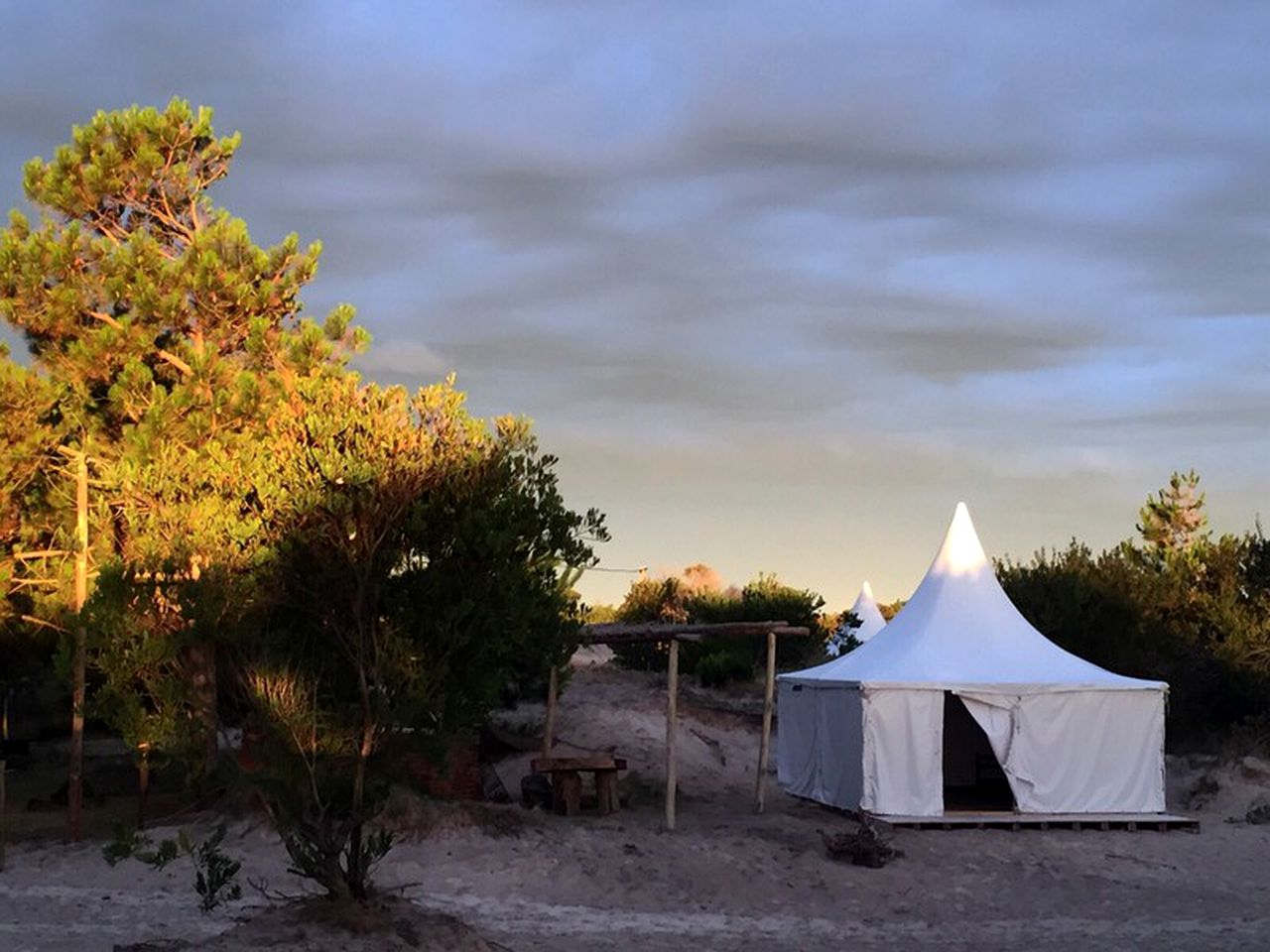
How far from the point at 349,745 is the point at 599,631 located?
958 cm

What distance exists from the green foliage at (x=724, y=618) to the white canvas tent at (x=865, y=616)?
3.06 meters

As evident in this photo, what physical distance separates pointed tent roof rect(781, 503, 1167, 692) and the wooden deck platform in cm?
166

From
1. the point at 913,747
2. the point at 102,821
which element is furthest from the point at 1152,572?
the point at 102,821

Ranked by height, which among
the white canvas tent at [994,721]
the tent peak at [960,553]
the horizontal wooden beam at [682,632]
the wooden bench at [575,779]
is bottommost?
the wooden bench at [575,779]

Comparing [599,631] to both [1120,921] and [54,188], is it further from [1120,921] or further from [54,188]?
[54,188]

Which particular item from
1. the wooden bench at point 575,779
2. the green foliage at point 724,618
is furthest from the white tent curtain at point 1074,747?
the green foliage at point 724,618

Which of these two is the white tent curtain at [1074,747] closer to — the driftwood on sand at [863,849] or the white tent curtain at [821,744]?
the white tent curtain at [821,744]

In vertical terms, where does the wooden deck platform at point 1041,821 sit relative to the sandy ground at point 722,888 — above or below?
above

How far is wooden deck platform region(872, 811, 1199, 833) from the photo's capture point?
19.6m

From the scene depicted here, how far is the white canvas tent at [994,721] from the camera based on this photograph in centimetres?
2009

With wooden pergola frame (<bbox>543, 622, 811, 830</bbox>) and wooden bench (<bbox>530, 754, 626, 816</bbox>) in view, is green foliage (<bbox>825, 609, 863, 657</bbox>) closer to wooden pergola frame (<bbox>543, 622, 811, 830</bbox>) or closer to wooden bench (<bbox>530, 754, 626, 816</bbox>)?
wooden pergola frame (<bbox>543, 622, 811, 830</bbox>)

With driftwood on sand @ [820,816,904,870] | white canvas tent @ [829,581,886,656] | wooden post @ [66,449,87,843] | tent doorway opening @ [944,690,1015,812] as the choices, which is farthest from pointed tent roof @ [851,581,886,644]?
wooden post @ [66,449,87,843]

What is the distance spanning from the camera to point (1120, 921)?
14391 millimetres

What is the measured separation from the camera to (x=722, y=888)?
613 inches
